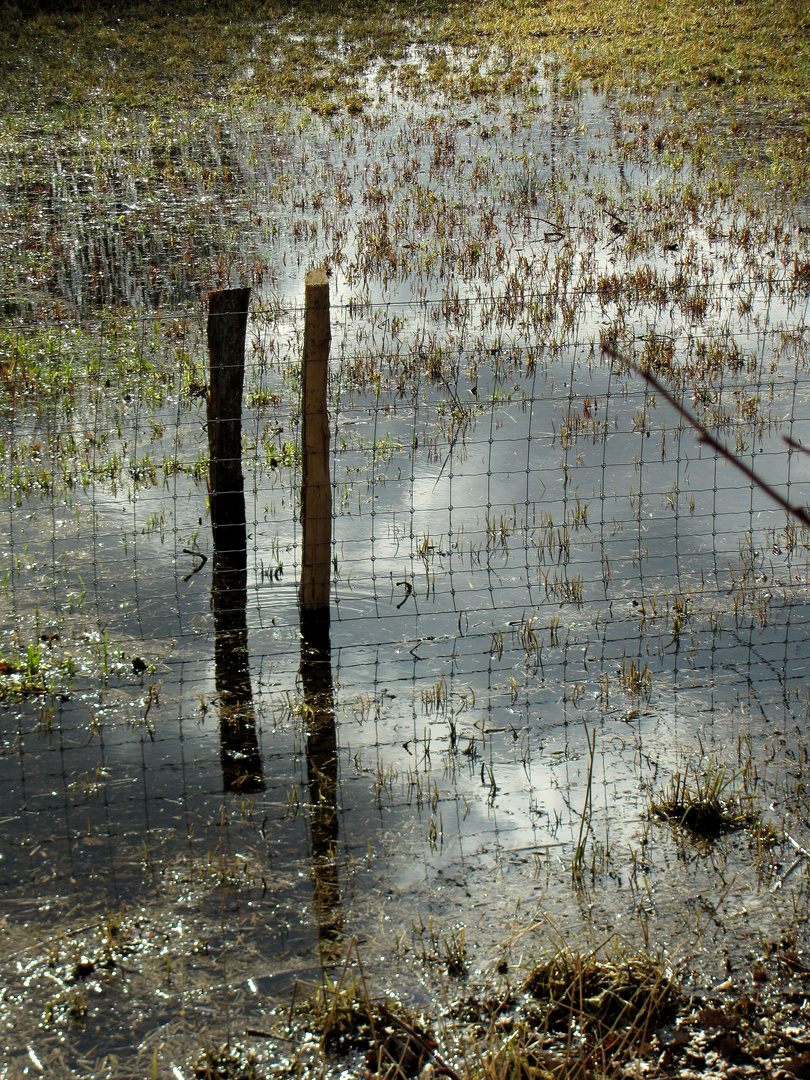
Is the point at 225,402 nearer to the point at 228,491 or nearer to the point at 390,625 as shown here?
the point at 228,491

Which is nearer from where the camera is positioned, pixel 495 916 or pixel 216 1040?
pixel 216 1040

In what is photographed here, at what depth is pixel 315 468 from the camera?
609 cm

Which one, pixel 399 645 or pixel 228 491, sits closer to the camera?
pixel 399 645

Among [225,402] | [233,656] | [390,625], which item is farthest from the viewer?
[225,402]

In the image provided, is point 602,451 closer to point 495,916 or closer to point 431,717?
point 431,717

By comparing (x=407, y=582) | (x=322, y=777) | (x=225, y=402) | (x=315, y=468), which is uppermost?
(x=225, y=402)

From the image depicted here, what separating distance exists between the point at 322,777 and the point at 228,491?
7.90 feet

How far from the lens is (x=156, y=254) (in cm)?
1344

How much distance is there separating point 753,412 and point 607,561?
2.82 m

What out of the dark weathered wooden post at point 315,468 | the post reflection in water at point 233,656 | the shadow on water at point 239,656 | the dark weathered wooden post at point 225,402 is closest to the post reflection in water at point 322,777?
the shadow on water at point 239,656

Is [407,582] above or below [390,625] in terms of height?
above

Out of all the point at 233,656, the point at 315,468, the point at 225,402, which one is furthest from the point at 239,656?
the point at 225,402

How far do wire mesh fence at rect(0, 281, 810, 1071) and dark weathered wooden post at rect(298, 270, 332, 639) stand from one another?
0.25 metres

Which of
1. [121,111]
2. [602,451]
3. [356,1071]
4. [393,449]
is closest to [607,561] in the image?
[602,451]
